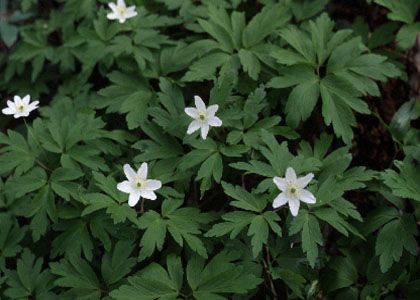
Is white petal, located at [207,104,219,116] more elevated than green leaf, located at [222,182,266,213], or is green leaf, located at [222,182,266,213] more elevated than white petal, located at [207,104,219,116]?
white petal, located at [207,104,219,116]

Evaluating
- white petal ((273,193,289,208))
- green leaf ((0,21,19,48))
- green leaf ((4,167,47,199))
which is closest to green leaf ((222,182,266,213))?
white petal ((273,193,289,208))

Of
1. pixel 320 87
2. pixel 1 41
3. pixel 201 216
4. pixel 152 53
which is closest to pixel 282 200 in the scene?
pixel 201 216

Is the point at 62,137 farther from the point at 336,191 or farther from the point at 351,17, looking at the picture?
the point at 351,17

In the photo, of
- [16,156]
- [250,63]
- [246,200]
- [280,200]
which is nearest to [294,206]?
[280,200]

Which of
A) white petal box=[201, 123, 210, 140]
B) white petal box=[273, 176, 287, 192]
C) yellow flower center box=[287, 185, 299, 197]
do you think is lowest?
yellow flower center box=[287, 185, 299, 197]

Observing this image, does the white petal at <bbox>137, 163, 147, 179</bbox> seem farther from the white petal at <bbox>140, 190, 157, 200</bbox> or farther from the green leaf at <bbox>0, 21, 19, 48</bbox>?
the green leaf at <bbox>0, 21, 19, 48</bbox>

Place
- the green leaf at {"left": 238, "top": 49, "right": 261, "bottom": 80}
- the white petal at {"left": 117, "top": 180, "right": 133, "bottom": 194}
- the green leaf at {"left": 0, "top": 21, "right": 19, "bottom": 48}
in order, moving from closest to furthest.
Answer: the white petal at {"left": 117, "top": 180, "right": 133, "bottom": 194}
the green leaf at {"left": 238, "top": 49, "right": 261, "bottom": 80}
the green leaf at {"left": 0, "top": 21, "right": 19, "bottom": 48}

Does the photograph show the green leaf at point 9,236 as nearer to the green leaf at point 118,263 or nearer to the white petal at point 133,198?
the green leaf at point 118,263
